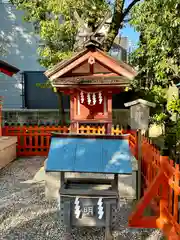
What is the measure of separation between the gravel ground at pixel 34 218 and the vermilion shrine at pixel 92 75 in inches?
102

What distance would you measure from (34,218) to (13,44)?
12.5m

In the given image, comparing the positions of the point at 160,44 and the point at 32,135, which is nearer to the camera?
Answer: the point at 160,44

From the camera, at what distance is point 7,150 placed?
9.15 meters

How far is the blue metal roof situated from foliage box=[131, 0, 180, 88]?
5.46m

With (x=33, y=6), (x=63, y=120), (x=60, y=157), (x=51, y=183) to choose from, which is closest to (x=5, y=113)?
(x=63, y=120)

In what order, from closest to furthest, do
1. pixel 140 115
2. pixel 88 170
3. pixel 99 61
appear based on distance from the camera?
pixel 88 170 → pixel 140 115 → pixel 99 61

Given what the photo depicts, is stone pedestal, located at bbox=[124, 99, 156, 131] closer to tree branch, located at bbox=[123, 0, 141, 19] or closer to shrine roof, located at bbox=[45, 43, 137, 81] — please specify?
shrine roof, located at bbox=[45, 43, 137, 81]

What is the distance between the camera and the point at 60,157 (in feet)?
12.2

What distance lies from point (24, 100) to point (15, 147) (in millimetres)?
5249

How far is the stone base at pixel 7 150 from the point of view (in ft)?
28.0

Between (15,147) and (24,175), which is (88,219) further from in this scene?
(15,147)

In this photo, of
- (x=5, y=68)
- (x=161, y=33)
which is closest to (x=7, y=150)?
(x=5, y=68)

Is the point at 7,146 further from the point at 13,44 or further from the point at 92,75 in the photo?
the point at 13,44

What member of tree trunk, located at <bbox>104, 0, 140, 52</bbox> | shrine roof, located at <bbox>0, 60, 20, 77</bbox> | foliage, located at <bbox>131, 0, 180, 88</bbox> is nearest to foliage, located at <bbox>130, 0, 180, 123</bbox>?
foliage, located at <bbox>131, 0, 180, 88</bbox>
